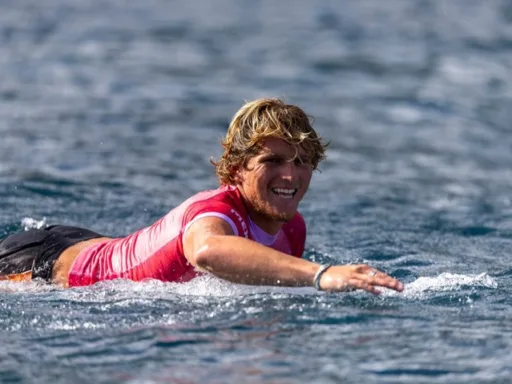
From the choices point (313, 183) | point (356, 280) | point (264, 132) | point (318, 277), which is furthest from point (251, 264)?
point (313, 183)

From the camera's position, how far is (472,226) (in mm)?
12133

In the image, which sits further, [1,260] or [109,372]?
[1,260]

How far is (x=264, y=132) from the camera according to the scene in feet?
24.3

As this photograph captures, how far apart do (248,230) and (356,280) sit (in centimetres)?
126

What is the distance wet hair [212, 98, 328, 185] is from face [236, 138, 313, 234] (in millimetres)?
48

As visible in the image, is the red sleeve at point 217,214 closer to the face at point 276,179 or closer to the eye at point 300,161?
the face at point 276,179

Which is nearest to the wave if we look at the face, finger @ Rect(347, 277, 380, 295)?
the face

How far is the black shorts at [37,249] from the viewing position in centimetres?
→ 848

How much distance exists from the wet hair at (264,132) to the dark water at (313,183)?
88 centimetres

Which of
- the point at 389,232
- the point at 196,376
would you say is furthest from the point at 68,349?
the point at 389,232

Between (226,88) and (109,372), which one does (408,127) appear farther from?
(109,372)

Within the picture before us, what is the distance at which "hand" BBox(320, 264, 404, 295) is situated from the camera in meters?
6.46

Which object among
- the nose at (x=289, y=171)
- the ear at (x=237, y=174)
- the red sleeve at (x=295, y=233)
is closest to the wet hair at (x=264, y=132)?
the ear at (x=237, y=174)

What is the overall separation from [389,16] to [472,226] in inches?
680
